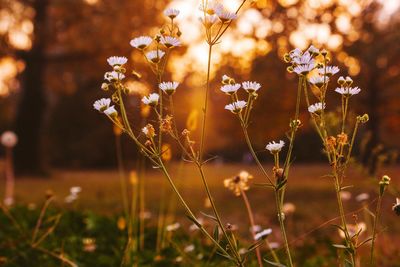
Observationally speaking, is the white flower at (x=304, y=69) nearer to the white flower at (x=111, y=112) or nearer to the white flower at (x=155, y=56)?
the white flower at (x=155, y=56)

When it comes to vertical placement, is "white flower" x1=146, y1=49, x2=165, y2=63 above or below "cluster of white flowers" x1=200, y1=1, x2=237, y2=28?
below

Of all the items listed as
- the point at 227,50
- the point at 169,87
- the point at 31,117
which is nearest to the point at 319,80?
the point at 169,87

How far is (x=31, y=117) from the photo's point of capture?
18.0 meters

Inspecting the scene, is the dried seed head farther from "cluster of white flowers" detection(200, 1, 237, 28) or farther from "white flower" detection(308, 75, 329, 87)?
"cluster of white flowers" detection(200, 1, 237, 28)

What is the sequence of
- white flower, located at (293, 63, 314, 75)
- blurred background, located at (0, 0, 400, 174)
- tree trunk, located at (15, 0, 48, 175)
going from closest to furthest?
white flower, located at (293, 63, 314, 75), blurred background, located at (0, 0, 400, 174), tree trunk, located at (15, 0, 48, 175)

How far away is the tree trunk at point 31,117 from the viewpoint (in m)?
17.6

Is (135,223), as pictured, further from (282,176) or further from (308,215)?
(308,215)

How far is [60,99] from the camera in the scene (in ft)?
76.3

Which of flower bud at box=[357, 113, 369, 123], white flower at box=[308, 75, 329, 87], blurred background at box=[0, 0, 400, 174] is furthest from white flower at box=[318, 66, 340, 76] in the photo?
blurred background at box=[0, 0, 400, 174]

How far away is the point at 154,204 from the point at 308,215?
2.85 m

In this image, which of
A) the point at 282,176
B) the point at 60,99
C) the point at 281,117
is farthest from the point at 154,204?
the point at 60,99

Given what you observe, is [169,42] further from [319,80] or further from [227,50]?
[227,50]

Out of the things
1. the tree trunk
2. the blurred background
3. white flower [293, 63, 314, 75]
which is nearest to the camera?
white flower [293, 63, 314, 75]

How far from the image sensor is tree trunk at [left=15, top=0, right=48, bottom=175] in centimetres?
1756
